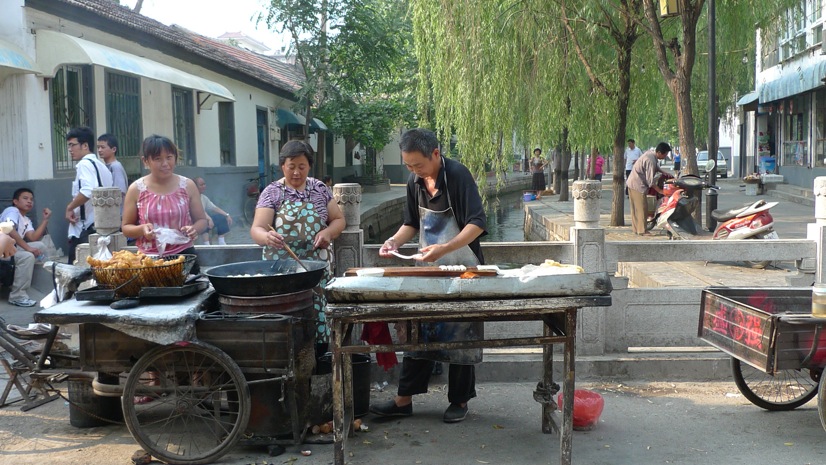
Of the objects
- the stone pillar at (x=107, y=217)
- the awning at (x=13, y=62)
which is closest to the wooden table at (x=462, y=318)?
the stone pillar at (x=107, y=217)

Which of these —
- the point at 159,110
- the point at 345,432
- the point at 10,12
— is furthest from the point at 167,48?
the point at 345,432

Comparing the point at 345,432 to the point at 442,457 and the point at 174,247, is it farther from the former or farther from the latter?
the point at 174,247

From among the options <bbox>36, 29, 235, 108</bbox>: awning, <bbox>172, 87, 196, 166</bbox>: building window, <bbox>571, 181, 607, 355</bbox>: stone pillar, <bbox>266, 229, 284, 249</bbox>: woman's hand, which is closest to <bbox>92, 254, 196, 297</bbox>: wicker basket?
<bbox>266, 229, 284, 249</bbox>: woman's hand

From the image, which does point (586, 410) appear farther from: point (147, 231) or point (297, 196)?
point (147, 231)

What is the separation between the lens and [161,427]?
4961 mm

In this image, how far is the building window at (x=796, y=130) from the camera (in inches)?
1009

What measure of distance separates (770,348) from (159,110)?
14374 mm

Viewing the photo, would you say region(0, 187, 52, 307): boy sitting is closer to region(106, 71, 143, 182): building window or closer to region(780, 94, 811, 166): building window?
region(106, 71, 143, 182): building window

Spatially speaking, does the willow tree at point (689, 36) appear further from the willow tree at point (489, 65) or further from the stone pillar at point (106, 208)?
the stone pillar at point (106, 208)

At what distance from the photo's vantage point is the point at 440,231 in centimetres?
507

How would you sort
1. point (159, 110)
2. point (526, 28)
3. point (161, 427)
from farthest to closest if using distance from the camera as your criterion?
1. point (159, 110)
2. point (526, 28)
3. point (161, 427)

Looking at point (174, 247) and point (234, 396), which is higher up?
point (174, 247)

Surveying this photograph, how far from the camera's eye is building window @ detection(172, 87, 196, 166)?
58.1ft

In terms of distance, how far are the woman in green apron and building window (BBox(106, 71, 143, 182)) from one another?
32.5ft
